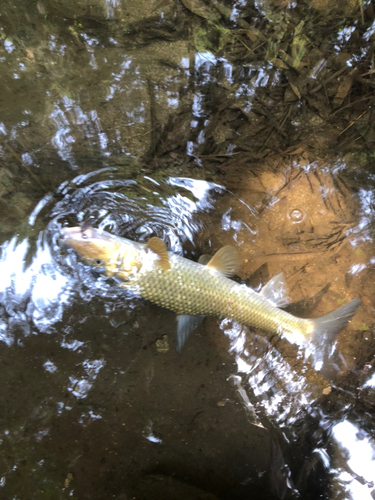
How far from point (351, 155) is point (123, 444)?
3.97 m

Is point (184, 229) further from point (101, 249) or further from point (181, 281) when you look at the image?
point (101, 249)

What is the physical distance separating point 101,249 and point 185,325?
41.0 inches

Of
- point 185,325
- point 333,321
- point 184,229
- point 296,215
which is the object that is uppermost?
point 296,215

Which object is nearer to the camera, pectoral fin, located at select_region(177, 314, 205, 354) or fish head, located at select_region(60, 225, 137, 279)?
fish head, located at select_region(60, 225, 137, 279)

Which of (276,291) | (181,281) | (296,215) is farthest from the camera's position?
(296,215)

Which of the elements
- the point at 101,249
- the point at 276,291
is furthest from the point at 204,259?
the point at 101,249

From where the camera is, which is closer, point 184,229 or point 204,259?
point 204,259

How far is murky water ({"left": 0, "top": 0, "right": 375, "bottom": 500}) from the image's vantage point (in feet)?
8.89

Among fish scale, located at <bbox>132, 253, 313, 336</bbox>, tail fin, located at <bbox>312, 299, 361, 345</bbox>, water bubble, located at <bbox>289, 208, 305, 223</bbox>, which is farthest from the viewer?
water bubble, located at <bbox>289, 208, 305, 223</bbox>

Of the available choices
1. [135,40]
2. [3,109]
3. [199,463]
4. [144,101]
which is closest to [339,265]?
[199,463]

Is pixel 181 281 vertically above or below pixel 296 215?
below

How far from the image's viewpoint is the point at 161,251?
2.44 meters

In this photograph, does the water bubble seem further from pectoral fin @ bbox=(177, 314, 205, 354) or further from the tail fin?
pectoral fin @ bbox=(177, 314, 205, 354)

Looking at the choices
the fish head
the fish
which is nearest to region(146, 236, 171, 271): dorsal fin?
the fish
